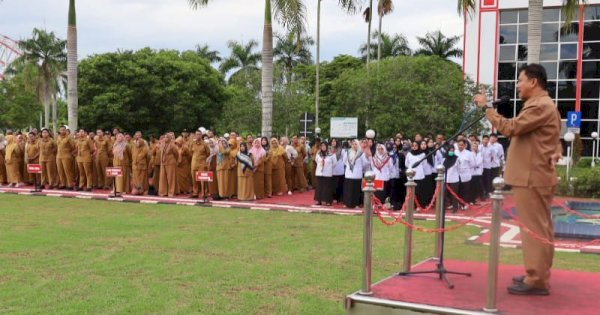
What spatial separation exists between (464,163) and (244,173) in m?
5.81

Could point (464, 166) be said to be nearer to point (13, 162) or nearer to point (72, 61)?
point (72, 61)

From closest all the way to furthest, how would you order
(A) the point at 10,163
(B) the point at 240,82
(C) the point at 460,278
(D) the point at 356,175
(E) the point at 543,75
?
1. (E) the point at 543,75
2. (C) the point at 460,278
3. (D) the point at 356,175
4. (A) the point at 10,163
5. (B) the point at 240,82

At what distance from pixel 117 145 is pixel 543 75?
47.7 ft

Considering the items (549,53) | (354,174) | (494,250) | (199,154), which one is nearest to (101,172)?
(199,154)

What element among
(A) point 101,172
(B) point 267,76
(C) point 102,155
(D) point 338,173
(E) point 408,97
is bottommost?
(A) point 101,172

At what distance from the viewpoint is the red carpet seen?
512 cm

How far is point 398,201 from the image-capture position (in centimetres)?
1491

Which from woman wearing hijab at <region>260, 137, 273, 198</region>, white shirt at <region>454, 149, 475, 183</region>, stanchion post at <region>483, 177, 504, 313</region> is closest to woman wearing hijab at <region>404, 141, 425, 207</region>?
white shirt at <region>454, 149, 475, 183</region>

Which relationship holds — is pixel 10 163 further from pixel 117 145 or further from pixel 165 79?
pixel 165 79

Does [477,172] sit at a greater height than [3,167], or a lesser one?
greater

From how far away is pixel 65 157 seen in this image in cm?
1855

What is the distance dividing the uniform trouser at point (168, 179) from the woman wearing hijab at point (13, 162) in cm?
562

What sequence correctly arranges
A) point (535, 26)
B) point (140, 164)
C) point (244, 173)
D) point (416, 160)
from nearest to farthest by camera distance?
point (416, 160) → point (535, 26) → point (244, 173) → point (140, 164)

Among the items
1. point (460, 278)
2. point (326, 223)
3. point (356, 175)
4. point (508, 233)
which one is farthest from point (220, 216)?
point (460, 278)
